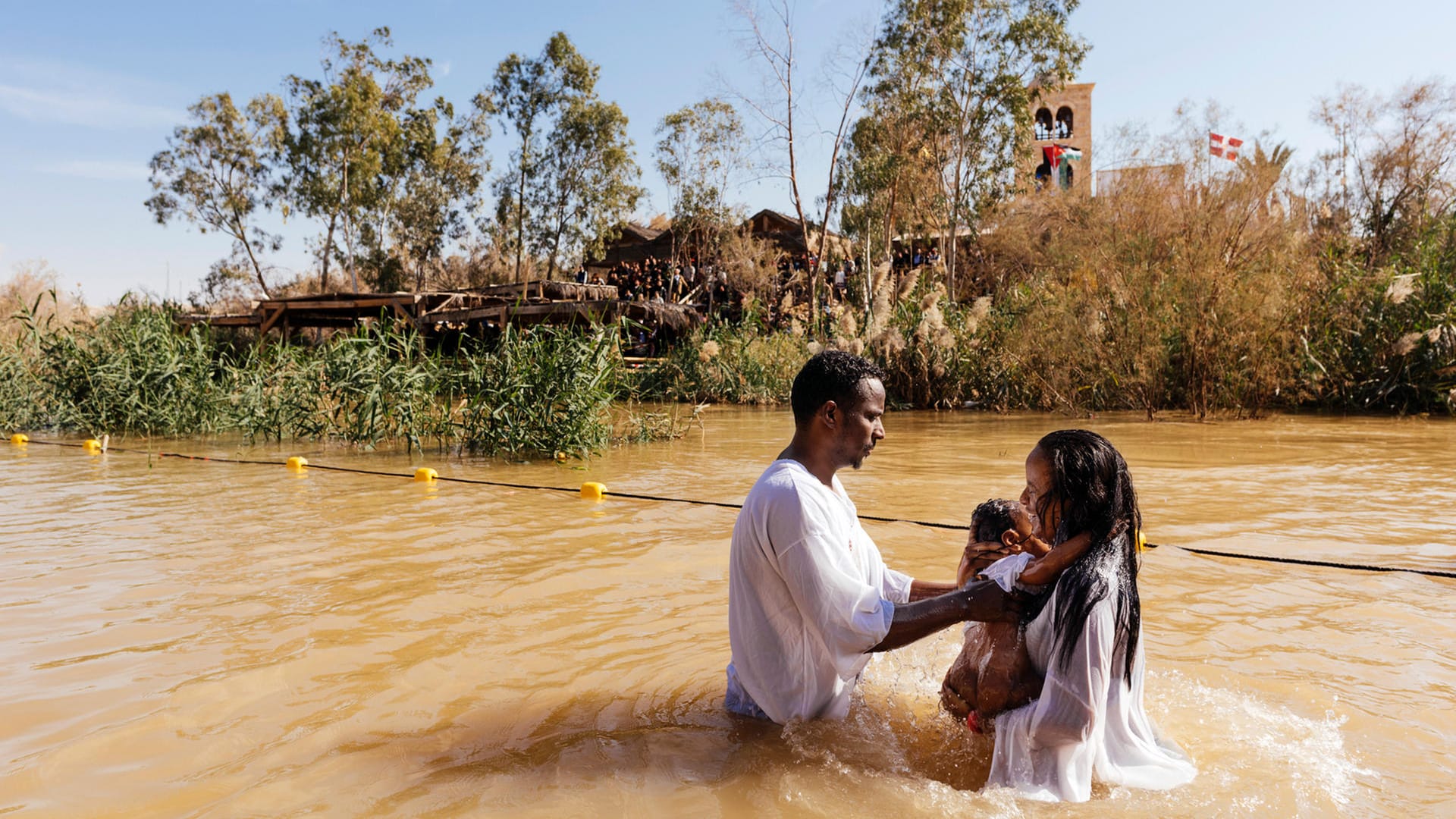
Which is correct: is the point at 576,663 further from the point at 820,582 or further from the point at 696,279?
the point at 696,279

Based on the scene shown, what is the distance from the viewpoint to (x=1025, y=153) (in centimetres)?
2347

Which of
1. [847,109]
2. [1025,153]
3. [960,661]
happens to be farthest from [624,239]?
[960,661]

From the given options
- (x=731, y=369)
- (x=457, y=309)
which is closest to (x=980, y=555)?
(x=731, y=369)

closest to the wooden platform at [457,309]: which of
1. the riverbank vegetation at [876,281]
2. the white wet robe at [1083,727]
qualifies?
the riverbank vegetation at [876,281]

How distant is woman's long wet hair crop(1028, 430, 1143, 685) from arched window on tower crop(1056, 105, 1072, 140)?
48.3m

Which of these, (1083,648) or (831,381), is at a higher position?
(831,381)

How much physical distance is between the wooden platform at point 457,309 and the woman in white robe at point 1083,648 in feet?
45.1

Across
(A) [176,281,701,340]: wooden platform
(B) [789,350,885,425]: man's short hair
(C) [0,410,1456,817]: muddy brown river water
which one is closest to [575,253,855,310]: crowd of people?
(A) [176,281,701,340]: wooden platform

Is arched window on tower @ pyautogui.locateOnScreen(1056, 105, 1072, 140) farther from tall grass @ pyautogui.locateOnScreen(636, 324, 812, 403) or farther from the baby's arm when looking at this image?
the baby's arm

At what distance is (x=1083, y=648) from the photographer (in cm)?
233

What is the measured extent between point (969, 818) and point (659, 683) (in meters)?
1.37

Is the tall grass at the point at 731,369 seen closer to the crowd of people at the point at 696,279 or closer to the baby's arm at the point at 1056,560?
the crowd of people at the point at 696,279

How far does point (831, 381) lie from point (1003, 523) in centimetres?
62

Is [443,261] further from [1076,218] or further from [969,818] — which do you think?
[969,818]
